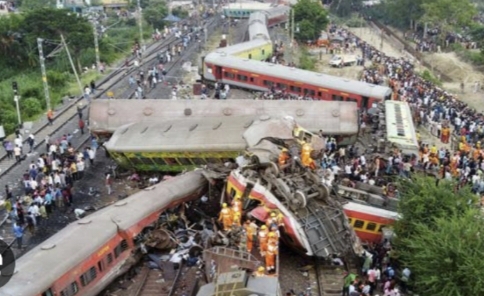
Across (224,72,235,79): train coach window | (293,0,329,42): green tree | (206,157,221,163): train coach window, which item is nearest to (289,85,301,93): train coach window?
(224,72,235,79): train coach window

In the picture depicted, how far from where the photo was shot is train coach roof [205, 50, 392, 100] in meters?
35.0

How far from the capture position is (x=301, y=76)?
125ft

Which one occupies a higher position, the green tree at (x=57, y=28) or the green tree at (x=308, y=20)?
the green tree at (x=57, y=28)

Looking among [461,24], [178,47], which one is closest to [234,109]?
[178,47]

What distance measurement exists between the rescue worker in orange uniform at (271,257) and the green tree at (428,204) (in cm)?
490

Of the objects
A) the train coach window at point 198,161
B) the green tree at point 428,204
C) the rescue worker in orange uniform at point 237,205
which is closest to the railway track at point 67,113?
the train coach window at point 198,161

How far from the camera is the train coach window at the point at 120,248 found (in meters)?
18.6

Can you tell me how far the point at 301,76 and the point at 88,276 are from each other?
23658 mm

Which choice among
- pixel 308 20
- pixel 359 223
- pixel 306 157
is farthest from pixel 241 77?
pixel 308 20

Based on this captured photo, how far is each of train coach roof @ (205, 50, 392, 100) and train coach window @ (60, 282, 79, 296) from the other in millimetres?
22609

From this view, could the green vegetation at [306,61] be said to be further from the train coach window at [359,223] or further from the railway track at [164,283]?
the railway track at [164,283]

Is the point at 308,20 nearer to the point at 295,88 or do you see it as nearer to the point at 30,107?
the point at 295,88

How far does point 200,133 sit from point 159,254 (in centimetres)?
739

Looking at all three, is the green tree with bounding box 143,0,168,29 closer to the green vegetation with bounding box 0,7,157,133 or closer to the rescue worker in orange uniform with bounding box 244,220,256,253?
the green vegetation with bounding box 0,7,157,133
